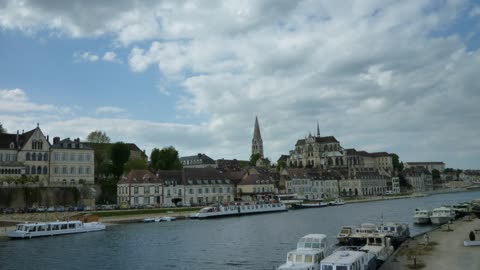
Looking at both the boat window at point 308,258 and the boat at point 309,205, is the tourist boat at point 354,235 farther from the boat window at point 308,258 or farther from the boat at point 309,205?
the boat at point 309,205

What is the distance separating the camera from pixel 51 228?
194 feet

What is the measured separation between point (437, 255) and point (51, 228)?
4755 cm

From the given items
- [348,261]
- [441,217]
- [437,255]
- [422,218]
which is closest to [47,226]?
[348,261]

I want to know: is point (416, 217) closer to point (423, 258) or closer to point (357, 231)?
point (357, 231)

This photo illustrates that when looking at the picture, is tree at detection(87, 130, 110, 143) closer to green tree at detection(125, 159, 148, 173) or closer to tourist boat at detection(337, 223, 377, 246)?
green tree at detection(125, 159, 148, 173)

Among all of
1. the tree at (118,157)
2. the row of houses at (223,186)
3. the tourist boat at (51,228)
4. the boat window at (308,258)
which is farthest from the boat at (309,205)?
the boat window at (308,258)

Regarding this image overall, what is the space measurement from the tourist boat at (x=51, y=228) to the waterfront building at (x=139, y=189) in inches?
1040

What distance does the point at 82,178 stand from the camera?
91562mm

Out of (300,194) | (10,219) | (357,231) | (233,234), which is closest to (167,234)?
(233,234)

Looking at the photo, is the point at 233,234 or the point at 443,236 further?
the point at 233,234

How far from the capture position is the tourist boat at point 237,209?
82875 millimetres

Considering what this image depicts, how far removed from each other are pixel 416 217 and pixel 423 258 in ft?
116

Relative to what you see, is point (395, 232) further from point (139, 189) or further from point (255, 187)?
point (255, 187)

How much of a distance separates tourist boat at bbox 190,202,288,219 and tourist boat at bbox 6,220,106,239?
23.1 metres
